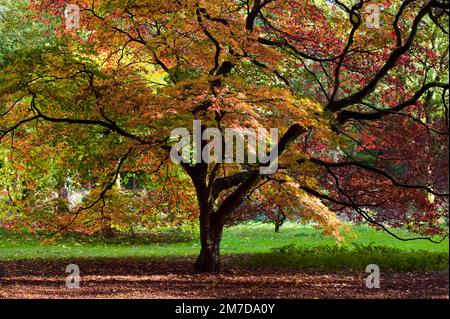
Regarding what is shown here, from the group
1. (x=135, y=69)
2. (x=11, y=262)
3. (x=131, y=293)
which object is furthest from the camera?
(x=11, y=262)

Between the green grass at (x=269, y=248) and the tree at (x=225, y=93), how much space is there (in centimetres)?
100

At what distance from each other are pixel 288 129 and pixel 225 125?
130cm

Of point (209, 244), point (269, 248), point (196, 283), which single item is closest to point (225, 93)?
point (196, 283)

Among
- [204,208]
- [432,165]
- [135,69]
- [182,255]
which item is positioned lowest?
[182,255]

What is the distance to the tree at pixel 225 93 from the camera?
8.77m

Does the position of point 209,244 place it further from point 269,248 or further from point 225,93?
point 269,248

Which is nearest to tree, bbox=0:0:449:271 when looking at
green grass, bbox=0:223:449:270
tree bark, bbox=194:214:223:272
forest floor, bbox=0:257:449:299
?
tree bark, bbox=194:214:223:272

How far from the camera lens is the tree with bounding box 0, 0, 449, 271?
877cm

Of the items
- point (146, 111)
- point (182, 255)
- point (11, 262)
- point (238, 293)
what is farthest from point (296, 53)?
point (11, 262)

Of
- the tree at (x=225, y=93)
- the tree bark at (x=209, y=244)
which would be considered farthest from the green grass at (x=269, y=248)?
the tree bark at (x=209, y=244)

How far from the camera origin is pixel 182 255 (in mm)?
14156

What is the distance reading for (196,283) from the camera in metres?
9.30

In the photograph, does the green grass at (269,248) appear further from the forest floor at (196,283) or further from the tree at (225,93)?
the tree at (225,93)
